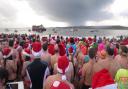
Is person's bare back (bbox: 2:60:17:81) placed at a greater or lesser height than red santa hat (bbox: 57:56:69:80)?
lesser

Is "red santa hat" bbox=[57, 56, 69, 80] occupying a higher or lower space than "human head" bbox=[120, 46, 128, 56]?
higher

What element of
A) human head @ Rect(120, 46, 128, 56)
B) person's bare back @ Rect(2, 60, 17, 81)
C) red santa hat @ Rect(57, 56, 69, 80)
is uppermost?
red santa hat @ Rect(57, 56, 69, 80)

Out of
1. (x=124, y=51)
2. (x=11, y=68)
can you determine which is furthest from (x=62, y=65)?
(x=124, y=51)

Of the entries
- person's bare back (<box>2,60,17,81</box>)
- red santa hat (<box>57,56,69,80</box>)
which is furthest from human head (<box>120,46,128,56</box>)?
red santa hat (<box>57,56,69,80</box>)

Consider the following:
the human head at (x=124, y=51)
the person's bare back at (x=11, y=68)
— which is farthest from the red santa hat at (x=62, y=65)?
the human head at (x=124, y=51)

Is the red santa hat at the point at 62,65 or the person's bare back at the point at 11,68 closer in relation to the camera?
the red santa hat at the point at 62,65

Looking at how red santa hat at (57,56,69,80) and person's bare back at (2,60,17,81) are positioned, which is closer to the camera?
red santa hat at (57,56,69,80)

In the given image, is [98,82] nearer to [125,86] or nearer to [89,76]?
[125,86]

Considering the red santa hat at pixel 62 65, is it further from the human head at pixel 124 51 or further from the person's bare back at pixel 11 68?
the human head at pixel 124 51

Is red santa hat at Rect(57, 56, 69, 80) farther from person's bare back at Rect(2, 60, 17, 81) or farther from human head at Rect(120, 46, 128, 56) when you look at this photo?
human head at Rect(120, 46, 128, 56)

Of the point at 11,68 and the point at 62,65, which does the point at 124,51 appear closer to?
the point at 11,68

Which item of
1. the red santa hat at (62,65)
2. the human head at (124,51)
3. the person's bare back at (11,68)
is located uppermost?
the red santa hat at (62,65)

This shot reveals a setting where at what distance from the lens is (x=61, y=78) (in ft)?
19.2

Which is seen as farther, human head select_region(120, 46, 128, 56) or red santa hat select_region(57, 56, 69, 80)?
human head select_region(120, 46, 128, 56)
